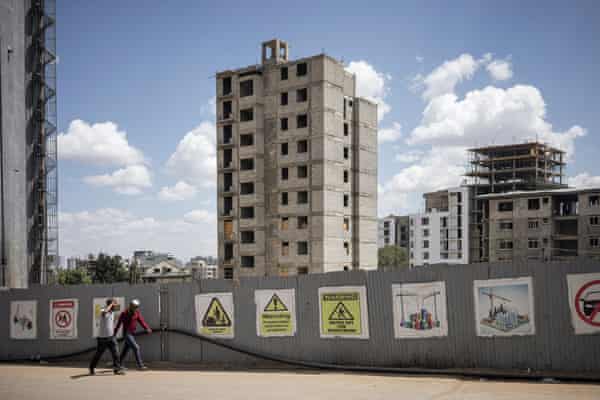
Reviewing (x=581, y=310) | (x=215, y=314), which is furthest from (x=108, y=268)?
(x=581, y=310)

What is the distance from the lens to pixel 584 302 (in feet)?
39.4

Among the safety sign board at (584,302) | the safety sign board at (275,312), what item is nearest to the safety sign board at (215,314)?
the safety sign board at (275,312)

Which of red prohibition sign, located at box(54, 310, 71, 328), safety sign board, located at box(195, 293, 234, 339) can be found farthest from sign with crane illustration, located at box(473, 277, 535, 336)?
red prohibition sign, located at box(54, 310, 71, 328)

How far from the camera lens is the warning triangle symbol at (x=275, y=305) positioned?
15281 millimetres

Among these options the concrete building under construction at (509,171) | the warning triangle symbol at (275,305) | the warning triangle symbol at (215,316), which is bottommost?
the warning triangle symbol at (215,316)

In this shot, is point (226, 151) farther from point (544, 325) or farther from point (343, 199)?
point (544, 325)

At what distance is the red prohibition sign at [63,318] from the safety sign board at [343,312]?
8492 mm

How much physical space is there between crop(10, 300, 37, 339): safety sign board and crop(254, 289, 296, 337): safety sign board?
817cm

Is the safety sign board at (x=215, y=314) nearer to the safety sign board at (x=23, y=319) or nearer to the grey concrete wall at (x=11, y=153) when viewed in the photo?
the safety sign board at (x=23, y=319)

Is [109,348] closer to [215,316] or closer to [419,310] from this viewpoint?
[215,316]

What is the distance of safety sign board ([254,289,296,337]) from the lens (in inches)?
596

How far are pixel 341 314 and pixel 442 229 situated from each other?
11406cm

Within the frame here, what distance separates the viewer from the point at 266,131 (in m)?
68.8

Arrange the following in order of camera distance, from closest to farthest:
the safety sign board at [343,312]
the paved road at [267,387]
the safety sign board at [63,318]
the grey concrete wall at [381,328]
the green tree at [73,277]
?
the paved road at [267,387], the grey concrete wall at [381,328], the safety sign board at [343,312], the safety sign board at [63,318], the green tree at [73,277]
